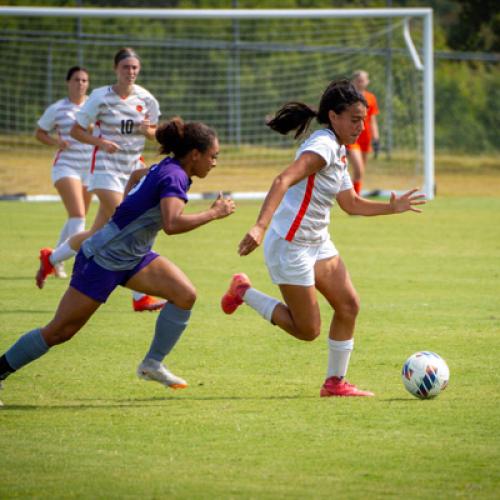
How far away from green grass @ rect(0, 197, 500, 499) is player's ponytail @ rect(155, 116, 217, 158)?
1469 mm

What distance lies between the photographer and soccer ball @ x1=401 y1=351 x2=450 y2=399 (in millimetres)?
6688

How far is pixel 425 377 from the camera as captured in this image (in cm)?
668

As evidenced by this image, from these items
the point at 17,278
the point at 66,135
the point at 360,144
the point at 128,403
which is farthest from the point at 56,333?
the point at 360,144

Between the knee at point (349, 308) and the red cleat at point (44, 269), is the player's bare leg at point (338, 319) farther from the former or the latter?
the red cleat at point (44, 269)

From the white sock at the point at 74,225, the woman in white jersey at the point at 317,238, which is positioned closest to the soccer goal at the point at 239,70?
the white sock at the point at 74,225

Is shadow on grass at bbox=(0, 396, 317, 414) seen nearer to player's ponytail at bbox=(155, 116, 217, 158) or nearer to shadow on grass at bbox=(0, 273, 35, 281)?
player's ponytail at bbox=(155, 116, 217, 158)

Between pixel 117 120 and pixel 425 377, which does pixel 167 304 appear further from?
pixel 117 120

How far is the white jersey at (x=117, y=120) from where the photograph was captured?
11.0 m

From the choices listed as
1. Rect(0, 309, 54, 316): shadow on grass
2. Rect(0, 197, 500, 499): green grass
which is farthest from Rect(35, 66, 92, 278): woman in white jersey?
Rect(0, 309, 54, 316): shadow on grass

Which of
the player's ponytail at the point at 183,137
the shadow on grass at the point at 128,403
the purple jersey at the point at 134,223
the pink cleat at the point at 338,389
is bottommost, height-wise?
the shadow on grass at the point at 128,403

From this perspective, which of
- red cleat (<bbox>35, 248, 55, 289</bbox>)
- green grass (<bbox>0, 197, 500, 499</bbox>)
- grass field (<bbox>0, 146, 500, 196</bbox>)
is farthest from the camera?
grass field (<bbox>0, 146, 500, 196</bbox>)

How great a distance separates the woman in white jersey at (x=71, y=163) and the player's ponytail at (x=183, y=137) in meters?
5.76

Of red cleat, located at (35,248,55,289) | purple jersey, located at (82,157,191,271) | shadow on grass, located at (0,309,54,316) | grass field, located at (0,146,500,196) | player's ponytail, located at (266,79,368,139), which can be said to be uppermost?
player's ponytail, located at (266,79,368,139)

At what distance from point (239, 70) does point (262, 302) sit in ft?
64.5
